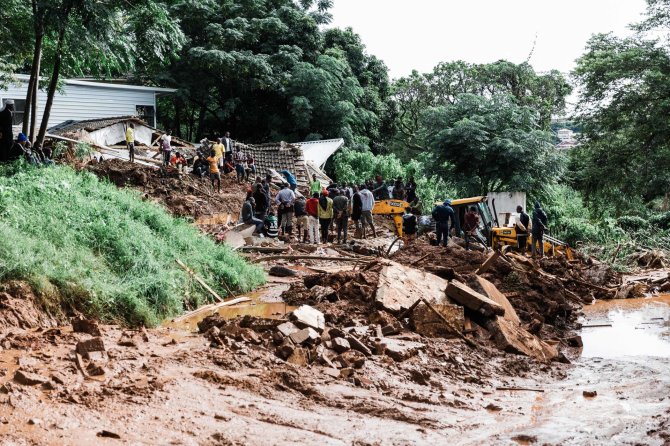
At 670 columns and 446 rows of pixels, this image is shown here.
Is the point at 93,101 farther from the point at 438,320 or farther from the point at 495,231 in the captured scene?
the point at 438,320

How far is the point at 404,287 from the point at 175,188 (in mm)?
14094

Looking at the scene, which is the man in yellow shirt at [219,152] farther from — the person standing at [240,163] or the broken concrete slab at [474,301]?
the broken concrete slab at [474,301]

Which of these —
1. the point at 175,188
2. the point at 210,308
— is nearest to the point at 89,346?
the point at 210,308

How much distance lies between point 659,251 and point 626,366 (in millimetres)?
14855

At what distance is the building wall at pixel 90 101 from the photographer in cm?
3100

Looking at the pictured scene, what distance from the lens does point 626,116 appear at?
101 feet

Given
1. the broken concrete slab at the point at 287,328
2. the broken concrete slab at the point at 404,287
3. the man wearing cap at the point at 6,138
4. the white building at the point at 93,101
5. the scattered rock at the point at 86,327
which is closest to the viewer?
the scattered rock at the point at 86,327

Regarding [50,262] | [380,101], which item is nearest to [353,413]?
[50,262]

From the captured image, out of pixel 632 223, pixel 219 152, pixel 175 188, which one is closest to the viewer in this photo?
pixel 175 188

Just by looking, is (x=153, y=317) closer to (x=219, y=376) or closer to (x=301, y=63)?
(x=219, y=376)

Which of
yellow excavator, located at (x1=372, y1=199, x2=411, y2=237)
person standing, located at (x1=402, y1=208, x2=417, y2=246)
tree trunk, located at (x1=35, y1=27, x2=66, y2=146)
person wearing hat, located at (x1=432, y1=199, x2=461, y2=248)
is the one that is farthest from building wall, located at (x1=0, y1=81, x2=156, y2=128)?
person wearing hat, located at (x1=432, y1=199, x2=461, y2=248)

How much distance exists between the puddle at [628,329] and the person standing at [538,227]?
3231 millimetres

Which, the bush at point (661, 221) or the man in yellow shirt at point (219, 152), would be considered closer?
the man in yellow shirt at point (219, 152)

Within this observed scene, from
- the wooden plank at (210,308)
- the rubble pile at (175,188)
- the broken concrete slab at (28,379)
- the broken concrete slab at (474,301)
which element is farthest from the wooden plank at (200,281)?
the rubble pile at (175,188)
